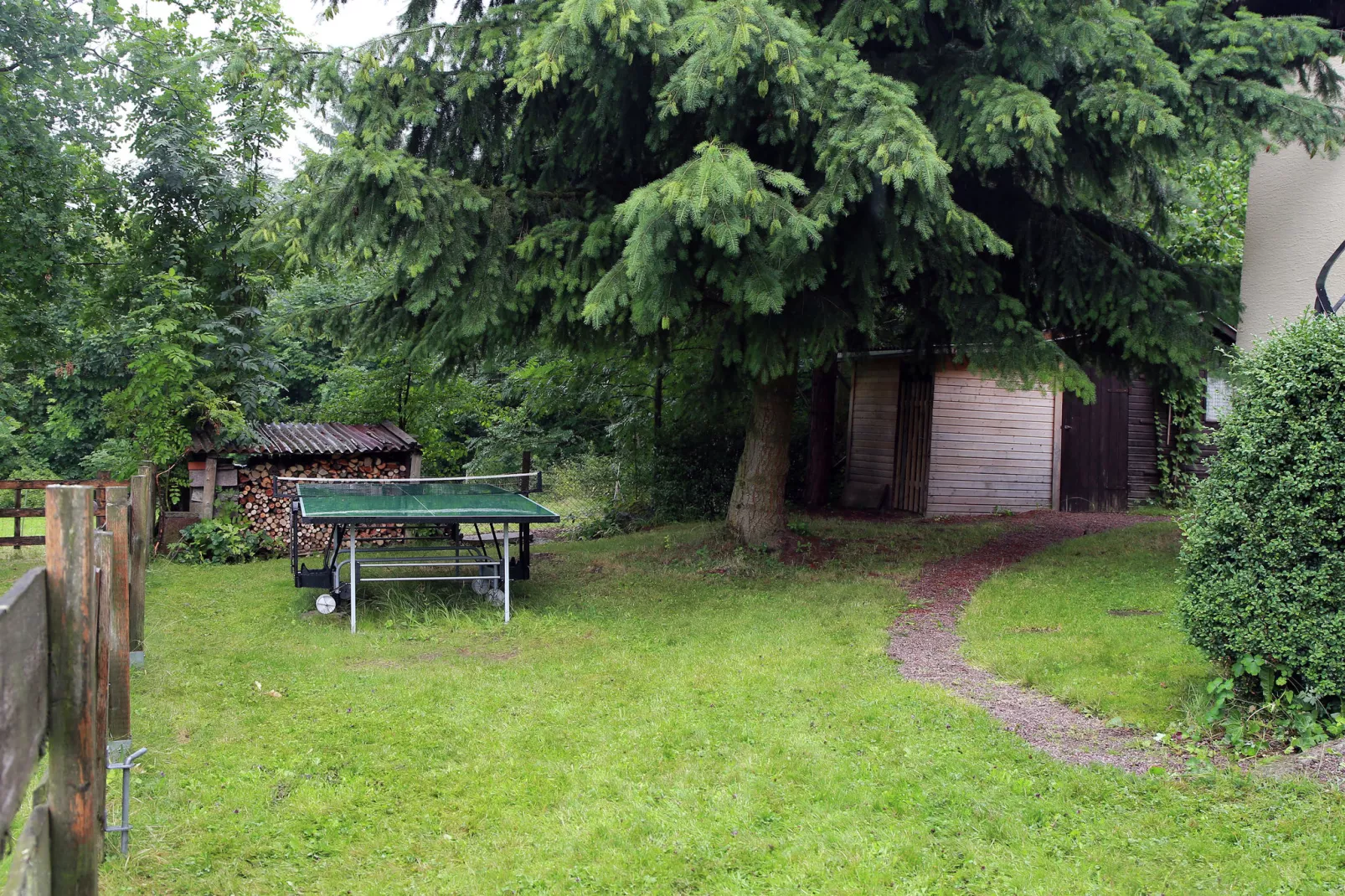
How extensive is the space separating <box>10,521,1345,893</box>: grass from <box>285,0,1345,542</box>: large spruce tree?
295cm

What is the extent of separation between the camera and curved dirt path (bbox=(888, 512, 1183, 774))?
528 cm

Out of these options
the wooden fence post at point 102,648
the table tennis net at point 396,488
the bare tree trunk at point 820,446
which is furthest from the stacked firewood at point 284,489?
the wooden fence post at point 102,648

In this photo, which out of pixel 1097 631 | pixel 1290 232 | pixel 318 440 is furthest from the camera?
pixel 318 440

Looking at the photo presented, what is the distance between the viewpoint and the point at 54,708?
83.1 inches

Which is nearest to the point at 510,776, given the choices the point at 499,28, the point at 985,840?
the point at 985,840

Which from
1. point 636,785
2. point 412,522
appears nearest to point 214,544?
point 412,522

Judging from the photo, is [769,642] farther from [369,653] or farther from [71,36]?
[71,36]

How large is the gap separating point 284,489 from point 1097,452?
12526 millimetres

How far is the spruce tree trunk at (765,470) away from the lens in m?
11.8

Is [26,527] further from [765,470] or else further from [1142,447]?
[1142,447]

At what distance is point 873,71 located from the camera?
946cm

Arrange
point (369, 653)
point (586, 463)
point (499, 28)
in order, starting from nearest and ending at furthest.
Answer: point (369, 653), point (499, 28), point (586, 463)

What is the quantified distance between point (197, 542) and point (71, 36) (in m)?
6.96

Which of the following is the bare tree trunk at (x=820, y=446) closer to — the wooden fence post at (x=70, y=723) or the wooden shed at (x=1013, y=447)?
the wooden shed at (x=1013, y=447)
